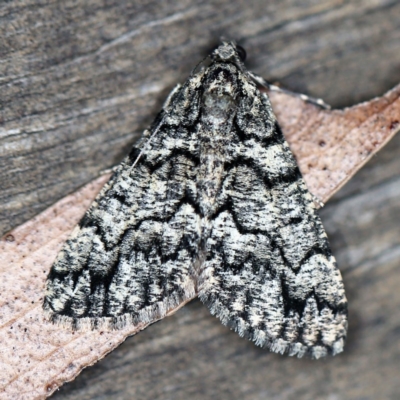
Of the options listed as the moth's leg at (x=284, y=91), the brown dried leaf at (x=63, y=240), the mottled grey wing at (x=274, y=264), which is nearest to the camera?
the brown dried leaf at (x=63, y=240)

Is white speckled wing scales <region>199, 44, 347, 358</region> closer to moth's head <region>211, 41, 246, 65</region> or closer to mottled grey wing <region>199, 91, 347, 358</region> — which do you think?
mottled grey wing <region>199, 91, 347, 358</region>

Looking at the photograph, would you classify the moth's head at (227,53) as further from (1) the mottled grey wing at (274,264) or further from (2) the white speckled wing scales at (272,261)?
(1) the mottled grey wing at (274,264)

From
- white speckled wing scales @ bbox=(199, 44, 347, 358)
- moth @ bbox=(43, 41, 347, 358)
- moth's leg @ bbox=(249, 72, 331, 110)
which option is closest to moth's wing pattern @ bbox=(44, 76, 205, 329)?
moth @ bbox=(43, 41, 347, 358)

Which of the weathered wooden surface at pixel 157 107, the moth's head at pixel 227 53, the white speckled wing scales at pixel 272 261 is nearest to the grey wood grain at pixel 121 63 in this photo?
the weathered wooden surface at pixel 157 107

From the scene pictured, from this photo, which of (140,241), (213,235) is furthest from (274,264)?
(140,241)

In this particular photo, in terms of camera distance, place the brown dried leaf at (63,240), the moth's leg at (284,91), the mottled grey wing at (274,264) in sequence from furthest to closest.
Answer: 1. the moth's leg at (284,91)
2. the mottled grey wing at (274,264)
3. the brown dried leaf at (63,240)

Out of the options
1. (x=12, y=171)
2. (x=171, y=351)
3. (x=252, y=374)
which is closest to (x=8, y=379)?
(x=171, y=351)
